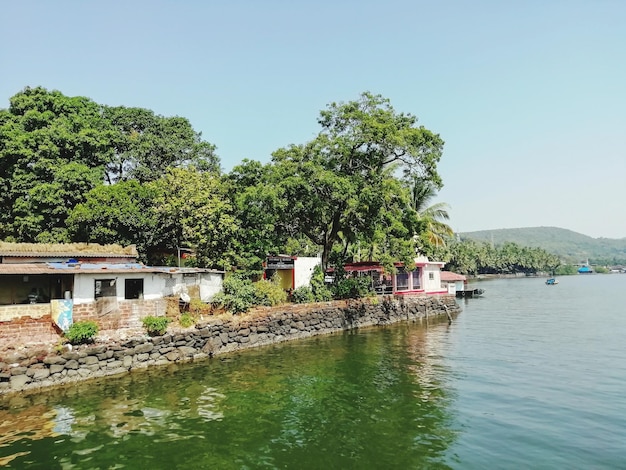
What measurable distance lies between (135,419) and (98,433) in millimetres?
1279

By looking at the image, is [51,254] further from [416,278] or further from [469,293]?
[469,293]

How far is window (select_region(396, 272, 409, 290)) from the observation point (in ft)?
136

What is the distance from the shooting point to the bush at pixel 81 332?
19.3 m

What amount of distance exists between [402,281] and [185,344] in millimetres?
24502

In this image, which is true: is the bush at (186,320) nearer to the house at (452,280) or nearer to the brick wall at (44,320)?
the brick wall at (44,320)

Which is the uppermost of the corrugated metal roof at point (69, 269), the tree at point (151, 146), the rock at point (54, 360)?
the tree at point (151, 146)

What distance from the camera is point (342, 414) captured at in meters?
14.7

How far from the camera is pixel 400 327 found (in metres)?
34.8

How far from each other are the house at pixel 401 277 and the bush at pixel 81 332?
22.7 meters

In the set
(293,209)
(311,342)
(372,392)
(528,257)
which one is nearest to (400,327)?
(311,342)

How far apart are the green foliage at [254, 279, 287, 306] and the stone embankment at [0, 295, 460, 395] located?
2.64 ft

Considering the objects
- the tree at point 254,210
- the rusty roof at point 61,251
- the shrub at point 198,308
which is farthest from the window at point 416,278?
the rusty roof at point 61,251

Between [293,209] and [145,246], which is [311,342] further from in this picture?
[145,246]

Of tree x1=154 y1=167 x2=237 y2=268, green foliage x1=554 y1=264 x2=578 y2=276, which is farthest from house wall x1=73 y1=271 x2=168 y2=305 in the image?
green foliage x1=554 y1=264 x2=578 y2=276
